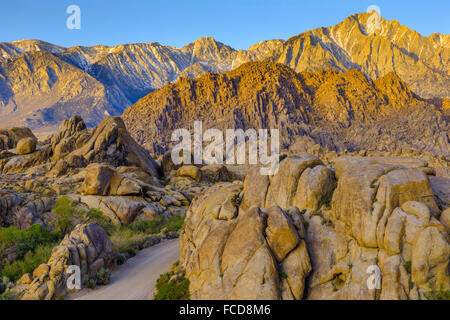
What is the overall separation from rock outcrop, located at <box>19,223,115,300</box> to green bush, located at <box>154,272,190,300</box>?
4244 millimetres

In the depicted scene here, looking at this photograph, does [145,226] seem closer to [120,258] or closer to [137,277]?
[120,258]

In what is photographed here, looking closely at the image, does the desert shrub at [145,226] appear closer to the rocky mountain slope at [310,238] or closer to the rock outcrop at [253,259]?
the rocky mountain slope at [310,238]

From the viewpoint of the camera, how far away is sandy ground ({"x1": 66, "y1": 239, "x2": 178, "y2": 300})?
1495cm

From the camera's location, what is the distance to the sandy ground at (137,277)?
588 inches

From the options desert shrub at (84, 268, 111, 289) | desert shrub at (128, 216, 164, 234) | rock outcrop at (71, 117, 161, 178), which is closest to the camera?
desert shrub at (84, 268, 111, 289)

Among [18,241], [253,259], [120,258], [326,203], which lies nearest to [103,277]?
[120,258]

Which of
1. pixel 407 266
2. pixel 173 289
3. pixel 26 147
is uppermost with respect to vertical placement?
pixel 26 147

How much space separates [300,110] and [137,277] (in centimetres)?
14426

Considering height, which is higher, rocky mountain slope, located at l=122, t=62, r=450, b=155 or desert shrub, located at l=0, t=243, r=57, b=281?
rocky mountain slope, located at l=122, t=62, r=450, b=155

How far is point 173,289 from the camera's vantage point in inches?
526

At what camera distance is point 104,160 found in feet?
157

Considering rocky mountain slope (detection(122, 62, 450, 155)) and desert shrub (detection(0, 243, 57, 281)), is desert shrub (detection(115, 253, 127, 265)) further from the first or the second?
rocky mountain slope (detection(122, 62, 450, 155))

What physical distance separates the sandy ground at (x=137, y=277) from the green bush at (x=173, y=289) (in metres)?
0.65

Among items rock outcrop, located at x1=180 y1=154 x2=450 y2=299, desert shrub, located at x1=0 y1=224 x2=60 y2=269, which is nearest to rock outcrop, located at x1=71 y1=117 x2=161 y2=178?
desert shrub, located at x1=0 y1=224 x2=60 y2=269
